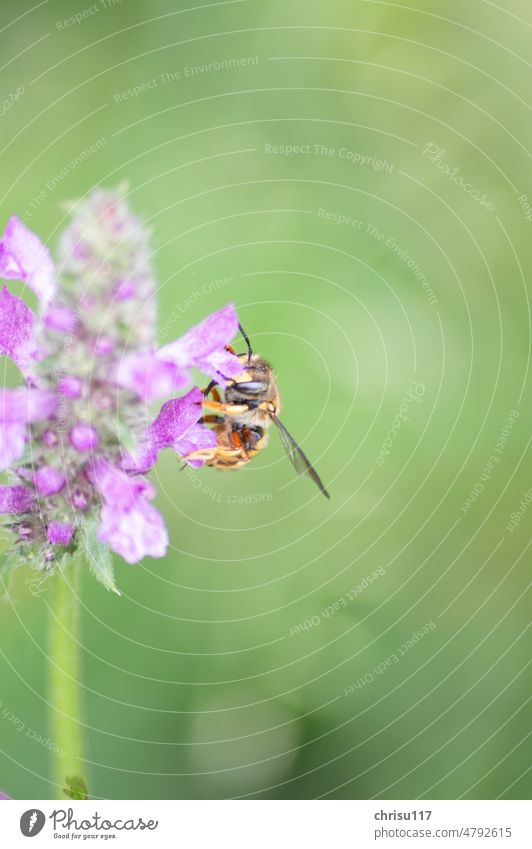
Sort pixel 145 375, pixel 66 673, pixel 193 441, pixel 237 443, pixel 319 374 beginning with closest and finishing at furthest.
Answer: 1. pixel 145 375
2. pixel 193 441
3. pixel 66 673
4. pixel 237 443
5. pixel 319 374

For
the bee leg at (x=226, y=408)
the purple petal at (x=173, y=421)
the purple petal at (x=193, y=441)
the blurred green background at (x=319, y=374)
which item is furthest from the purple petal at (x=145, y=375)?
the blurred green background at (x=319, y=374)

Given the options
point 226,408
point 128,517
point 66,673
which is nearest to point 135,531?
point 128,517

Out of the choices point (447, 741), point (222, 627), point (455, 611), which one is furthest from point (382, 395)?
point (447, 741)

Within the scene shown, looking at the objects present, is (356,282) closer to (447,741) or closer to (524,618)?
(524,618)

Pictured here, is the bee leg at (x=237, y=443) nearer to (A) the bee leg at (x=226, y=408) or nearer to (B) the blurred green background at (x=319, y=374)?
(A) the bee leg at (x=226, y=408)
